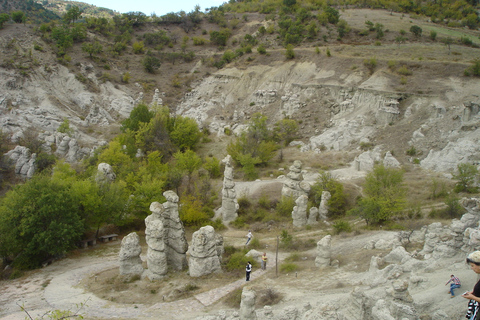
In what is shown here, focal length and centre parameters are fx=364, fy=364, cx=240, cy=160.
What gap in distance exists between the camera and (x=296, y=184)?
28.6 meters

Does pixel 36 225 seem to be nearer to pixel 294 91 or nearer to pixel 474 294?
pixel 474 294

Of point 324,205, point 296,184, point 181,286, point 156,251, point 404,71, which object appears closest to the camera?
point 181,286

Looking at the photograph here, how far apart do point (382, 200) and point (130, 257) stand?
15.3 meters

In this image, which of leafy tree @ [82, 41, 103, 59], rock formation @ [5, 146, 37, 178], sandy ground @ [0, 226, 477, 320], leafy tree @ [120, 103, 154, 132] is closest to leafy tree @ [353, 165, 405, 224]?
sandy ground @ [0, 226, 477, 320]

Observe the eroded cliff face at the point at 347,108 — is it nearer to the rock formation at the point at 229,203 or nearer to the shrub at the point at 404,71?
the shrub at the point at 404,71

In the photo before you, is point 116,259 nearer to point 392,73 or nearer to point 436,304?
point 436,304

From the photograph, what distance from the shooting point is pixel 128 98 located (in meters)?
57.1

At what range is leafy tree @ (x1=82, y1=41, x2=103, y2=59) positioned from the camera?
196ft

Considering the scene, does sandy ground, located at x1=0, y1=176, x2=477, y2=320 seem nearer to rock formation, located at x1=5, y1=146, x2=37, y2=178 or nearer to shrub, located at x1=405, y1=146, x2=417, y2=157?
shrub, located at x1=405, y1=146, x2=417, y2=157

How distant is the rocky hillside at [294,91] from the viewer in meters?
35.4

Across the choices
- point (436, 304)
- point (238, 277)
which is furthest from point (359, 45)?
point (436, 304)

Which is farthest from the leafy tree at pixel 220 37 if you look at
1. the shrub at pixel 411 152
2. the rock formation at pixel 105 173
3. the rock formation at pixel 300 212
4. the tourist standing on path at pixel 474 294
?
the tourist standing on path at pixel 474 294

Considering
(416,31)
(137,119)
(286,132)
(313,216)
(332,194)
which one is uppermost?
(416,31)

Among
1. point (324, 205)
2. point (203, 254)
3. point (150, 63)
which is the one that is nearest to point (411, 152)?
point (324, 205)
